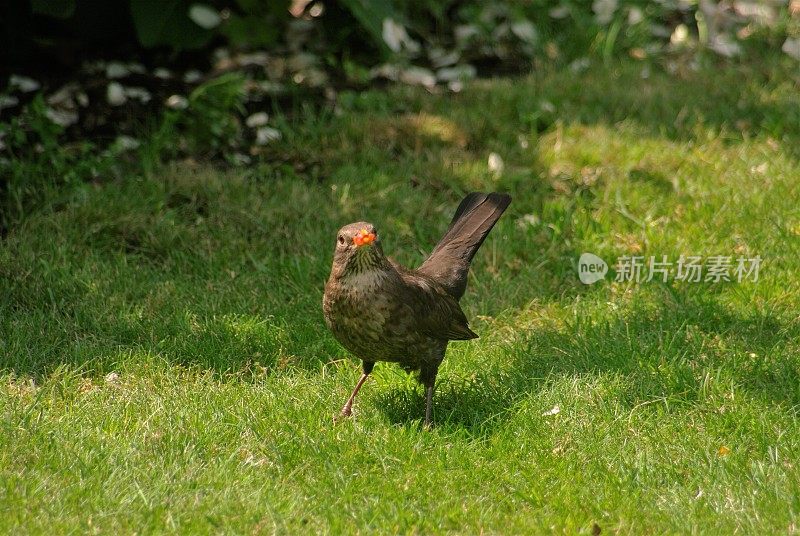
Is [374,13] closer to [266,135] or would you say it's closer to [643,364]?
[266,135]

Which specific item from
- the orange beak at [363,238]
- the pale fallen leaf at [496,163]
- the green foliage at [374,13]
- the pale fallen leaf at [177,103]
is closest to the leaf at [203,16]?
the pale fallen leaf at [177,103]

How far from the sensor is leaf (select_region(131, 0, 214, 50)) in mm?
7453

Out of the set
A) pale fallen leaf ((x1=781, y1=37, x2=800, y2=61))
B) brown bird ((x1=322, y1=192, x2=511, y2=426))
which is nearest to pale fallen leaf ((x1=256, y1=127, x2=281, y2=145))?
brown bird ((x1=322, y1=192, x2=511, y2=426))

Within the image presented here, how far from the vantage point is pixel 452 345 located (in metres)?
5.61

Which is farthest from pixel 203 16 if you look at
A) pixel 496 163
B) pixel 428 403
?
pixel 428 403

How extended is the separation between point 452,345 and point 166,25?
339 centimetres

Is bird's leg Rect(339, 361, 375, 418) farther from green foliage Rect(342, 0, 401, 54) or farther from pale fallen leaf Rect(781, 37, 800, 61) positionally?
pale fallen leaf Rect(781, 37, 800, 61)

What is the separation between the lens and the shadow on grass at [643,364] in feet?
16.2

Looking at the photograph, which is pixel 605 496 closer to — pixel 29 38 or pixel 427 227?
pixel 427 227

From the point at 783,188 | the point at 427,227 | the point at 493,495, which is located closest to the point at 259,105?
the point at 427,227

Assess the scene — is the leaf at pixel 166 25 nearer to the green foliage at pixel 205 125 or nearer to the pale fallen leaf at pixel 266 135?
the green foliage at pixel 205 125

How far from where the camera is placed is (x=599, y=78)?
853cm

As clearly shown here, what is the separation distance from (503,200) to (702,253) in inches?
55.1

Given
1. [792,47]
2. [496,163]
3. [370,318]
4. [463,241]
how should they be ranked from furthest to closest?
[792,47], [496,163], [463,241], [370,318]
